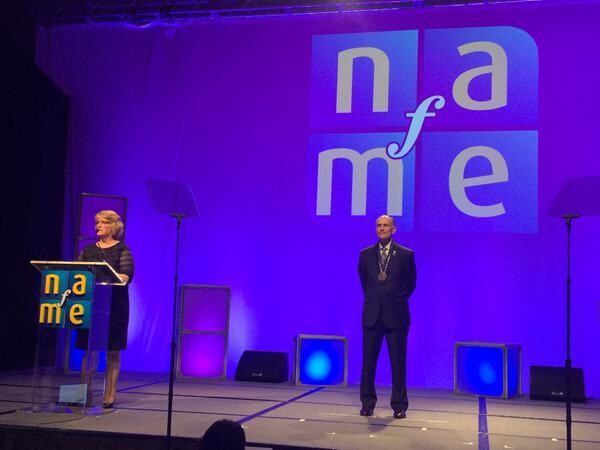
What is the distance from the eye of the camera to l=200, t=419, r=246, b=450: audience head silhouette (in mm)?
2291

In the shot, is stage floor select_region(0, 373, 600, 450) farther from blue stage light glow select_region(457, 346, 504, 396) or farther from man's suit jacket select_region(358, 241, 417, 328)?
man's suit jacket select_region(358, 241, 417, 328)

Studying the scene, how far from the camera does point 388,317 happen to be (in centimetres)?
532

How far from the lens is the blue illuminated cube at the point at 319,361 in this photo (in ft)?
24.0

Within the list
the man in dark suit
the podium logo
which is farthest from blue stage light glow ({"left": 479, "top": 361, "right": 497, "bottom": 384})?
the podium logo

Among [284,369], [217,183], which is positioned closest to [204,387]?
[284,369]

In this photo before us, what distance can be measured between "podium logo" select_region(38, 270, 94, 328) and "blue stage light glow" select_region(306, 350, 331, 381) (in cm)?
316

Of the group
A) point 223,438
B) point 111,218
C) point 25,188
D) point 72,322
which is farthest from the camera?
point 25,188

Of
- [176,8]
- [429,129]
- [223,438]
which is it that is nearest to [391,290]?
[429,129]

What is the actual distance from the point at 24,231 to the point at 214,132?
2410 mm

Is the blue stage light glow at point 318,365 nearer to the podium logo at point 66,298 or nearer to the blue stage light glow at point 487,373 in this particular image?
the blue stage light glow at point 487,373

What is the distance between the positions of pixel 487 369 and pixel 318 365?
1.72 meters

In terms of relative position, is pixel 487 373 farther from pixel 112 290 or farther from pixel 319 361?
pixel 112 290

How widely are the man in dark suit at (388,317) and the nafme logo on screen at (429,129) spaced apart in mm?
2165

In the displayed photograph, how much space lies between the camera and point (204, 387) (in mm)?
6852
